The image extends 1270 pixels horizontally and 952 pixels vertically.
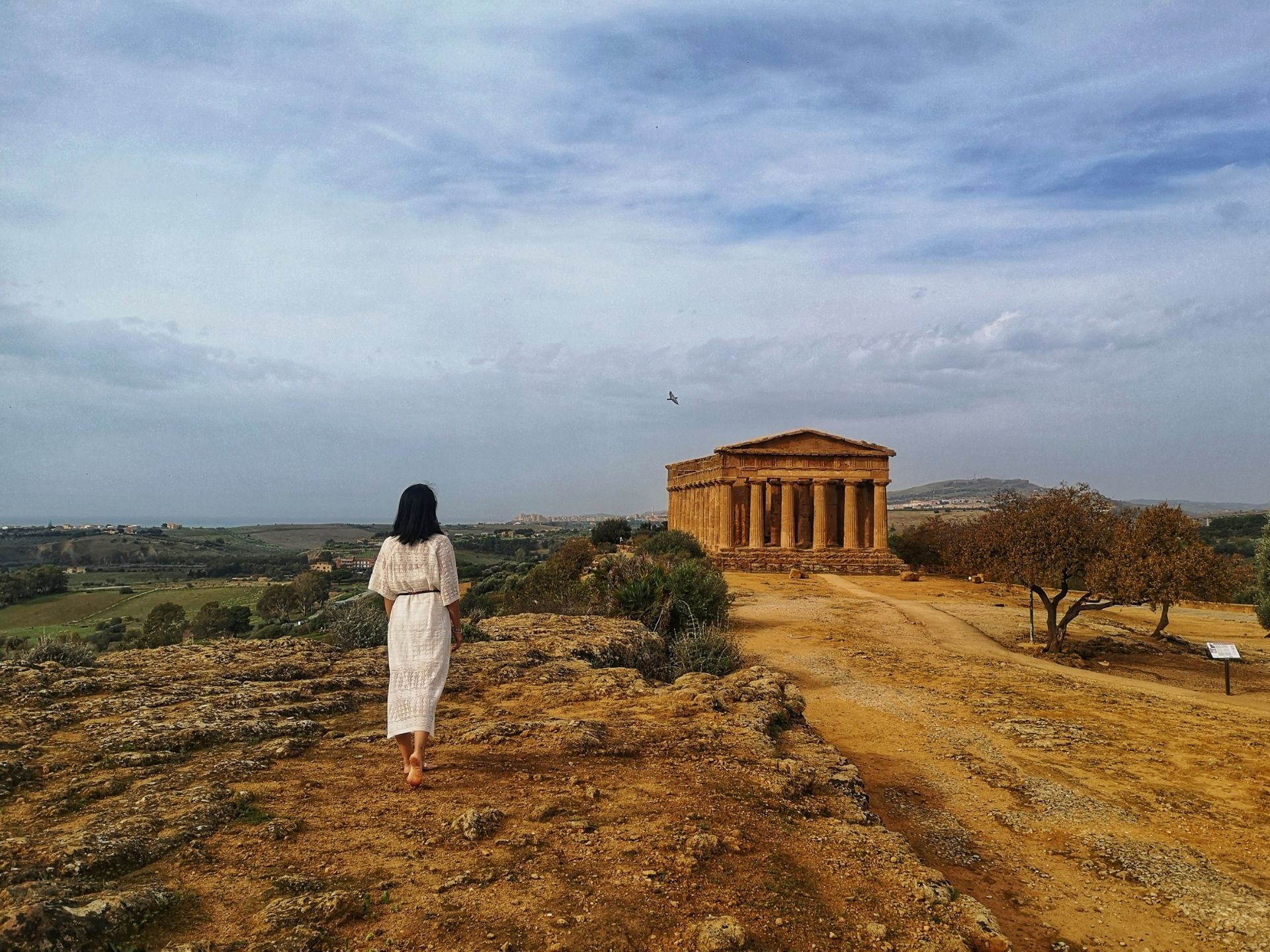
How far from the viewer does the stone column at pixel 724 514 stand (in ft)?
125

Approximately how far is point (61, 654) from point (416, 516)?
5434mm

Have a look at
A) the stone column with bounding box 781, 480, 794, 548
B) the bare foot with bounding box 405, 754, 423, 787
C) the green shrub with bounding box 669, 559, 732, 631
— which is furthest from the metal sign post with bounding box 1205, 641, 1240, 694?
the stone column with bounding box 781, 480, 794, 548

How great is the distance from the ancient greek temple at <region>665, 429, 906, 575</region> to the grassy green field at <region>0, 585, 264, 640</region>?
2375 cm

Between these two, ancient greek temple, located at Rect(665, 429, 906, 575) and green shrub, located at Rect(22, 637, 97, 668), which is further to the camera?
ancient greek temple, located at Rect(665, 429, 906, 575)

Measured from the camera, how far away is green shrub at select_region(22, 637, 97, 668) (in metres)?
7.68

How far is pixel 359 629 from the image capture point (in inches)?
Result: 423

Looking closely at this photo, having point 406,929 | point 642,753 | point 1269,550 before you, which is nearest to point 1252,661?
point 1269,550

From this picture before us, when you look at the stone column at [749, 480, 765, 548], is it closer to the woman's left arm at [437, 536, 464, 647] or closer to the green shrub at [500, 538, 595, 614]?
the green shrub at [500, 538, 595, 614]

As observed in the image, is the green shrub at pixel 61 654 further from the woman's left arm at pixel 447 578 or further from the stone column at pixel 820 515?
the stone column at pixel 820 515

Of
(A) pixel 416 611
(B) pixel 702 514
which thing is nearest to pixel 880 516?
(B) pixel 702 514

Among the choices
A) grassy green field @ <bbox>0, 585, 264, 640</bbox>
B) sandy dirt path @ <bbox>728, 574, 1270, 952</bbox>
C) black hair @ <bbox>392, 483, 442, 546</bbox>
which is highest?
black hair @ <bbox>392, 483, 442, 546</bbox>

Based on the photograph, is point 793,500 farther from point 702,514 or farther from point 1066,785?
point 1066,785

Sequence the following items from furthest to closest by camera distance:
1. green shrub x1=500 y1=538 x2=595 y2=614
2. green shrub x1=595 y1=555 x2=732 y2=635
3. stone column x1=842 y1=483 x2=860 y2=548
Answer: stone column x1=842 y1=483 x2=860 y2=548
green shrub x1=500 y1=538 x2=595 y2=614
green shrub x1=595 y1=555 x2=732 y2=635

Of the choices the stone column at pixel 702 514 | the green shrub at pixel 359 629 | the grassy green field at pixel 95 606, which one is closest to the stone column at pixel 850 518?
A: the stone column at pixel 702 514
